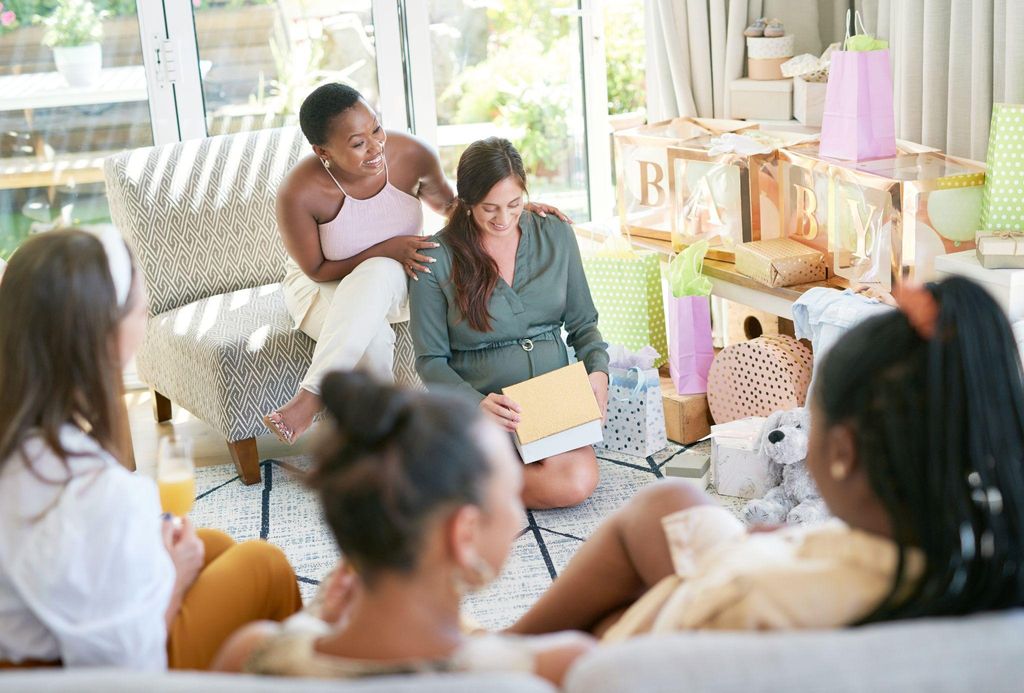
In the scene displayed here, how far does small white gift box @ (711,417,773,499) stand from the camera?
2.81 meters

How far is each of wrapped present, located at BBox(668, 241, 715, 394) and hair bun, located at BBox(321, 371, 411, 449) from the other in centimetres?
216

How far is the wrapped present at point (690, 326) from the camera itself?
326 cm

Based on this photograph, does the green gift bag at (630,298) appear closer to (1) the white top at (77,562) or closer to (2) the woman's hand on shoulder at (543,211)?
(2) the woman's hand on shoulder at (543,211)

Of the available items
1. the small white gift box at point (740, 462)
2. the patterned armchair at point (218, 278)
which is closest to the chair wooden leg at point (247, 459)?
the patterned armchair at point (218, 278)

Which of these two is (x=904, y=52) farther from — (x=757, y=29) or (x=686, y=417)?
(x=686, y=417)

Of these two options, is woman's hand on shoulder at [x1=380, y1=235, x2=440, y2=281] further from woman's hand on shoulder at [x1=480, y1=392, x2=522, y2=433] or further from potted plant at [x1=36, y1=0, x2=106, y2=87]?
potted plant at [x1=36, y1=0, x2=106, y2=87]

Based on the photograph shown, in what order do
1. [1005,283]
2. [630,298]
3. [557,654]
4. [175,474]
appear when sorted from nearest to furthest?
[557,654]
[175,474]
[1005,283]
[630,298]

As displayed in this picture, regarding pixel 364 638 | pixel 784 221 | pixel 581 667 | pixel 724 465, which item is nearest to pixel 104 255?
pixel 364 638

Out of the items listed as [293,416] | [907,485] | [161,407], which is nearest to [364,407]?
[907,485]

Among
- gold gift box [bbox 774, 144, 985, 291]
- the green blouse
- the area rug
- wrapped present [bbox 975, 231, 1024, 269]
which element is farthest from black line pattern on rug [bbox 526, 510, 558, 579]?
wrapped present [bbox 975, 231, 1024, 269]

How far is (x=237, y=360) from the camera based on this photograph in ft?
10.1

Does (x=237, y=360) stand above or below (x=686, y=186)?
below

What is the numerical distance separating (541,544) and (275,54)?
2256 millimetres

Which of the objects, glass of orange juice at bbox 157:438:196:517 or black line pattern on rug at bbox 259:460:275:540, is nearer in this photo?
glass of orange juice at bbox 157:438:196:517
